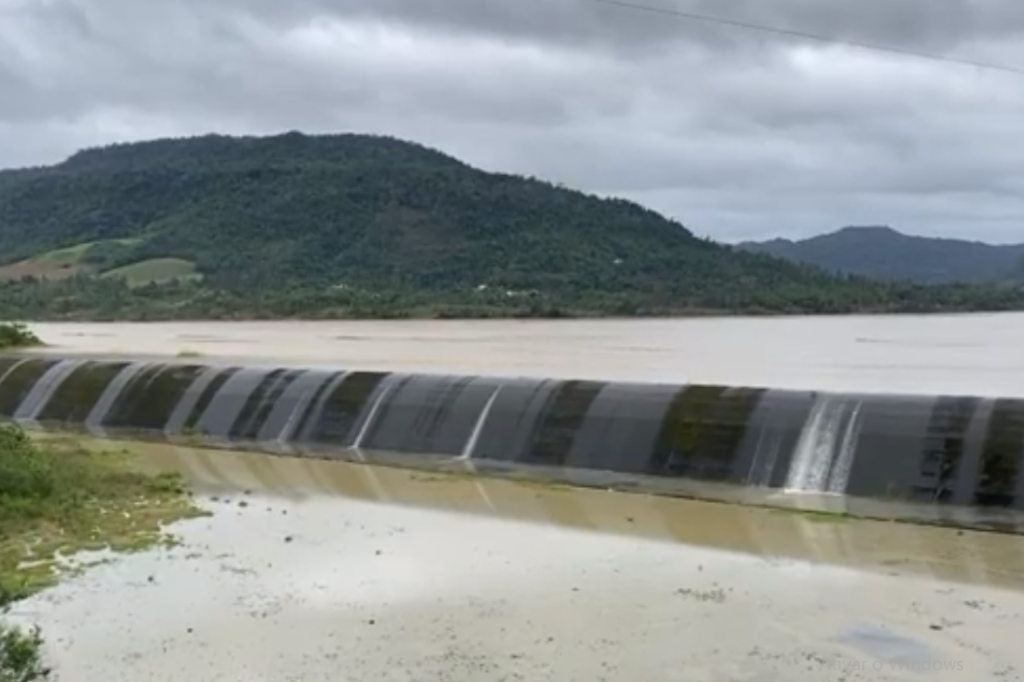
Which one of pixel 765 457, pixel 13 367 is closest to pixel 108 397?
pixel 13 367

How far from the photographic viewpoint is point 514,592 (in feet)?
26.4

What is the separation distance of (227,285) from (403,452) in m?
49.7

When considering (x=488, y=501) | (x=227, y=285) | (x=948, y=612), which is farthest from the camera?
(x=227, y=285)

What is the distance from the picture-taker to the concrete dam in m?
11.3

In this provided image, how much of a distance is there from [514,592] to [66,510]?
4.50 meters

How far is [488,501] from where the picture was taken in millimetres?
11727

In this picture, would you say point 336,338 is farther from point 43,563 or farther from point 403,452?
point 43,563

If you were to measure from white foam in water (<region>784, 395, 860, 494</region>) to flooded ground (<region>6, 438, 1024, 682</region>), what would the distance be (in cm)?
125

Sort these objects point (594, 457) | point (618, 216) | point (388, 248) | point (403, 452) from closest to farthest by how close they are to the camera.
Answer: point (594, 457) < point (403, 452) < point (388, 248) < point (618, 216)

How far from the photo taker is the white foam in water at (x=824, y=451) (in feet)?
38.8

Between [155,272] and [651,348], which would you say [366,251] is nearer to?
[155,272]

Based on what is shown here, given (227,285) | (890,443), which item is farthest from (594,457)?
(227,285)

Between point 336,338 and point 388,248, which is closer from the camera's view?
point 336,338

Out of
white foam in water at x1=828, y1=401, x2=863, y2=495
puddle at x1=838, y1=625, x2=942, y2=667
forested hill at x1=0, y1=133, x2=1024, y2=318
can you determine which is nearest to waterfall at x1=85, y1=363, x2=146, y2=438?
white foam in water at x1=828, y1=401, x2=863, y2=495
